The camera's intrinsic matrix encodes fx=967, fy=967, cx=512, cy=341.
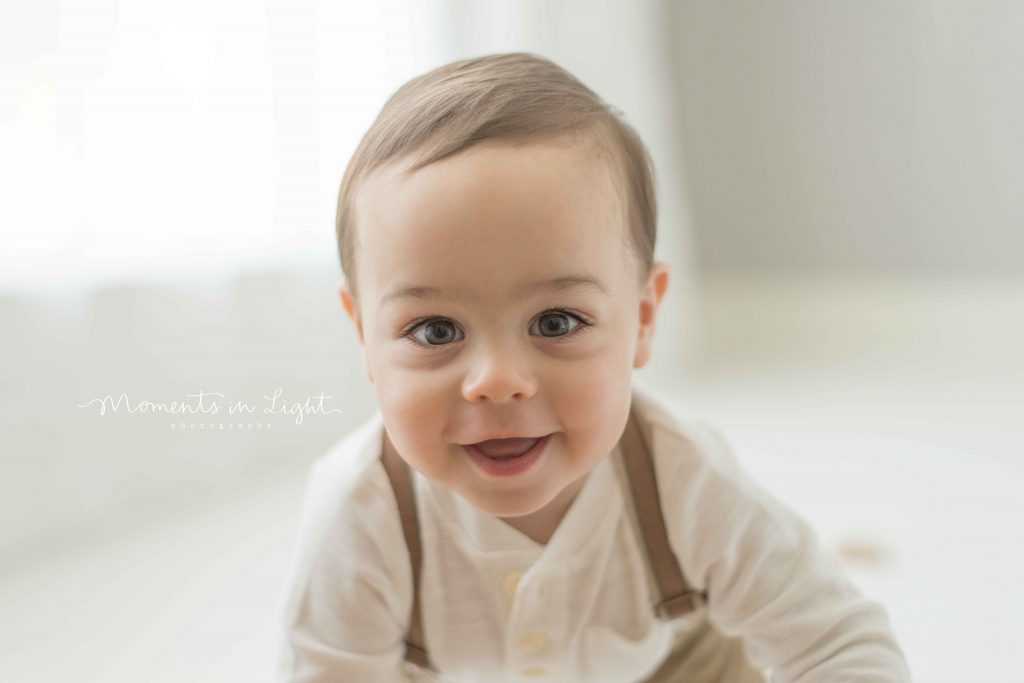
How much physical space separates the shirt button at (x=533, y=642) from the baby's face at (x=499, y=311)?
152 mm

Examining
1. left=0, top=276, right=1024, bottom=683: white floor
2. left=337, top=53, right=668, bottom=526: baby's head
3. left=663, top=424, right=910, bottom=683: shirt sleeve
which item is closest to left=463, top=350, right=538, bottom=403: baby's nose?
left=337, top=53, right=668, bottom=526: baby's head

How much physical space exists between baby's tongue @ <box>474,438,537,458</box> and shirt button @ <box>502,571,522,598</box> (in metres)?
0.15

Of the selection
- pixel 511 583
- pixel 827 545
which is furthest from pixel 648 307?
pixel 827 545

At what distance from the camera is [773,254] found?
2.47 metres

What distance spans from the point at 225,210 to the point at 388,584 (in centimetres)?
73

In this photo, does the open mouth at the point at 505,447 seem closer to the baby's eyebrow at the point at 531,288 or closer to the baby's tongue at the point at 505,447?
the baby's tongue at the point at 505,447

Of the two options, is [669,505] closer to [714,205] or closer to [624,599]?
[624,599]

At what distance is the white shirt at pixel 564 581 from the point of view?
77 cm

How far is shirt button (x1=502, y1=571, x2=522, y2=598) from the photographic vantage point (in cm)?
79

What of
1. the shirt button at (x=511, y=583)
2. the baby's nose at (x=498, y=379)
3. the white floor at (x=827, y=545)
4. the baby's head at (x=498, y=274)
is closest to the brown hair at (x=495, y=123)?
the baby's head at (x=498, y=274)

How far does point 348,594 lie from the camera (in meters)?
0.77

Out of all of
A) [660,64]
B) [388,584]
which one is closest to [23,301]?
[388,584]

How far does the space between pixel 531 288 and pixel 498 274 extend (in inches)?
1.0

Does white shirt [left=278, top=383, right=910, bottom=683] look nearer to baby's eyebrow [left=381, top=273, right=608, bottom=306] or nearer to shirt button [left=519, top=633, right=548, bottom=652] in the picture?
shirt button [left=519, top=633, right=548, bottom=652]
